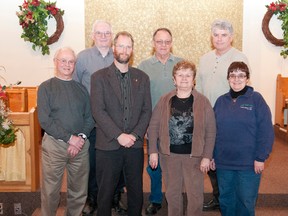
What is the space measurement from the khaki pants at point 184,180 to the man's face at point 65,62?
998mm

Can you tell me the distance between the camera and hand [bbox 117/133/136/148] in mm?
2870

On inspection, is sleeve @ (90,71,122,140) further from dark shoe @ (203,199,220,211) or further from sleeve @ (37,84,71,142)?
dark shoe @ (203,199,220,211)

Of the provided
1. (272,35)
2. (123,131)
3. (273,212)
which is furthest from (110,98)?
(272,35)

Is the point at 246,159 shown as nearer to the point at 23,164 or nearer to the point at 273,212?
the point at 273,212

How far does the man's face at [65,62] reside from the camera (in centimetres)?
298

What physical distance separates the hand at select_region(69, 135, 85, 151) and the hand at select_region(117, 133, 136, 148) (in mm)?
324

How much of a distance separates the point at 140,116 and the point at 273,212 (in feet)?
5.72

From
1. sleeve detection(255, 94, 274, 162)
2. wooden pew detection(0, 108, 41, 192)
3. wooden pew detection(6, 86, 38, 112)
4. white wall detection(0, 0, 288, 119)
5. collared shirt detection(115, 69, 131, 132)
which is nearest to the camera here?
sleeve detection(255, 94, 274, 162)

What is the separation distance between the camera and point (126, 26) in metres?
6.96

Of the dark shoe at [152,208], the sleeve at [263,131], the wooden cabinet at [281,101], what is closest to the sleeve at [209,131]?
the sleeve at [263,131]

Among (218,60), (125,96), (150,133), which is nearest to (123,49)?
(125,96)

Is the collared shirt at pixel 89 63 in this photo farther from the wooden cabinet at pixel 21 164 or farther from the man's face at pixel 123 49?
the wooden cabinet at pixel 21 164

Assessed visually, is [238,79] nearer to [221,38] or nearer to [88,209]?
[221,38]

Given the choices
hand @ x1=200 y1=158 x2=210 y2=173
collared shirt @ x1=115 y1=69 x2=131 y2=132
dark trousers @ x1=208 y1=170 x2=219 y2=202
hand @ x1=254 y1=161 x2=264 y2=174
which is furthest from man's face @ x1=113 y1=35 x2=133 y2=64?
dark trousers @ x1=208 y1=170 x2=219 y2=202
